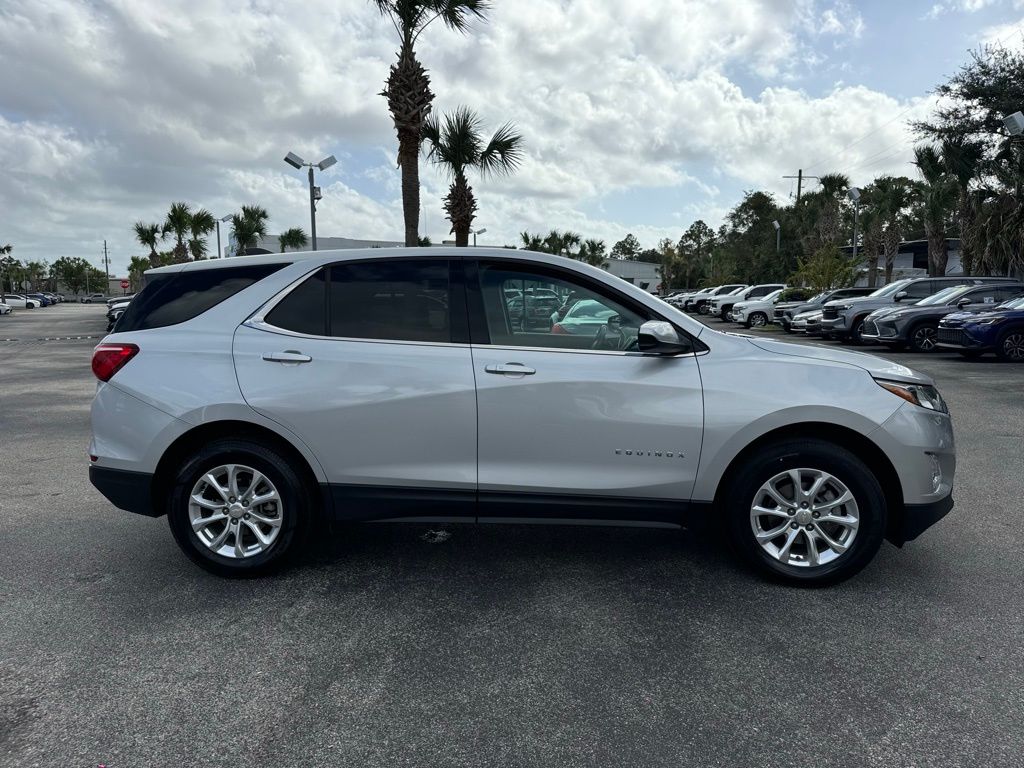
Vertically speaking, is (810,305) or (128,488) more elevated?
(810,305)

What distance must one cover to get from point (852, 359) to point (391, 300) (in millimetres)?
2439

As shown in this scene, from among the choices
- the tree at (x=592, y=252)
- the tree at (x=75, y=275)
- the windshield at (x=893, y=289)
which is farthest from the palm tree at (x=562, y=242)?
the tree at (x=75, y=275)

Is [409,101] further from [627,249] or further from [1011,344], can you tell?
[627,249]

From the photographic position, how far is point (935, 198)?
3078cm

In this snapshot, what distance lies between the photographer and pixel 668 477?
3.56m

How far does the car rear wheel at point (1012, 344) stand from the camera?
44.4ft

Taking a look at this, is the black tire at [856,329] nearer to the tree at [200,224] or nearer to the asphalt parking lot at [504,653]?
the asphalt parking lot at [504,653]

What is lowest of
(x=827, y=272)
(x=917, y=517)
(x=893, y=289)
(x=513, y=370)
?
(x=917, y=517)

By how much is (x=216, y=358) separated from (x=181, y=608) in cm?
124

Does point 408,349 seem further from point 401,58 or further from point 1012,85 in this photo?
point 1012,85

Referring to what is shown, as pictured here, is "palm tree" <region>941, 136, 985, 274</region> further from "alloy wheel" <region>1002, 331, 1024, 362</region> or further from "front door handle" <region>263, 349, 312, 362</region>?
"front door handle" <region>263, 349, 312, 362</region>

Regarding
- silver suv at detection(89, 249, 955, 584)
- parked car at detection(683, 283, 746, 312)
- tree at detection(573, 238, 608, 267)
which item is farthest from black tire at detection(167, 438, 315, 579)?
tree at detection(573, 238, 608, 267)

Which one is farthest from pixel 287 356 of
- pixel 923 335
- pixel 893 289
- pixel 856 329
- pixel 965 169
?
pixel 965 169

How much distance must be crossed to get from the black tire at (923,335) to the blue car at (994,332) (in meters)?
1.68
